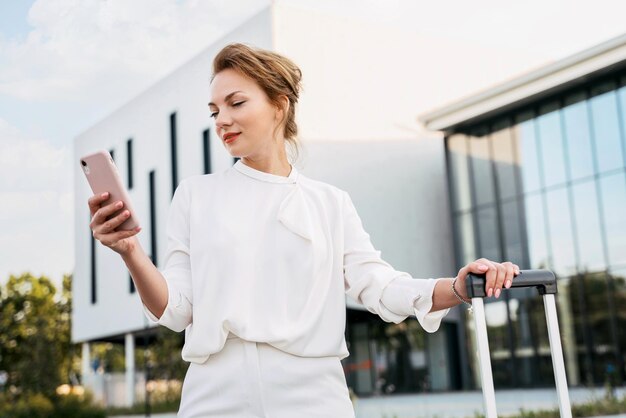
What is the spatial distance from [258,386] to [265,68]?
80 cm

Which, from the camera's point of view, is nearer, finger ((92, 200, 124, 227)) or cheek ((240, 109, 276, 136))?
finger ((92, 200, 124, 227))

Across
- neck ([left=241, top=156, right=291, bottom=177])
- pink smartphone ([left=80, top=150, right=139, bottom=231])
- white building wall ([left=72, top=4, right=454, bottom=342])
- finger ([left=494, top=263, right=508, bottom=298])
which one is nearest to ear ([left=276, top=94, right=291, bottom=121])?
neck ([left=241, top=156, right=291, bottom=177])

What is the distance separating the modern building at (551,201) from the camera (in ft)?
67.7

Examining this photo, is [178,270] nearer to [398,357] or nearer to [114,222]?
[114,222]

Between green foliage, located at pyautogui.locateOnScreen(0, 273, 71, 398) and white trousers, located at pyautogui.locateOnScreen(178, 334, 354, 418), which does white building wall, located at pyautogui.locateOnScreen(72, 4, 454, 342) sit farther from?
white trousers, located at pyautogui.locateOnScreen(178, 334, 354, 418)

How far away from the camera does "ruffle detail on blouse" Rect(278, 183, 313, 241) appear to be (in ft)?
6.77

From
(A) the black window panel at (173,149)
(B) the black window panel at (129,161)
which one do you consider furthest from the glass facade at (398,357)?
(B) the black window panel at (129,161)

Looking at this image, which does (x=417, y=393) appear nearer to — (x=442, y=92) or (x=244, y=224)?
(x=442, y=92)

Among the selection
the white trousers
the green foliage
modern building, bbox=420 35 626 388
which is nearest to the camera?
the white trousers

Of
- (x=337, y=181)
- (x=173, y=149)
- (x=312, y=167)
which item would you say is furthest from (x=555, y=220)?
(x=173, y=149)

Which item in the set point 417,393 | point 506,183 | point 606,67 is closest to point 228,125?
point 606,67

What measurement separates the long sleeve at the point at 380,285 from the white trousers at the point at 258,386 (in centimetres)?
24

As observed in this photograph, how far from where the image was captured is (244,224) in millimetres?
2047

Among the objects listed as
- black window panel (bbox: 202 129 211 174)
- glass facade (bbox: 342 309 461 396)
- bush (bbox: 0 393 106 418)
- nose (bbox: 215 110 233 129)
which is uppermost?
black window panel (bbox: 202 129 211 174)
